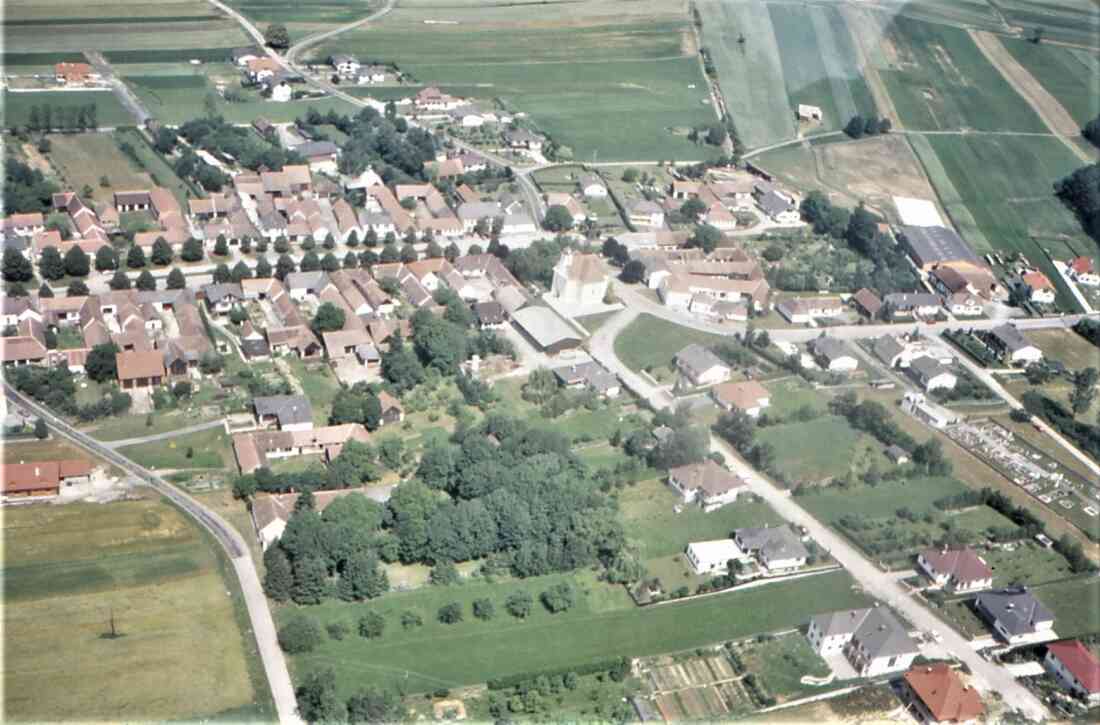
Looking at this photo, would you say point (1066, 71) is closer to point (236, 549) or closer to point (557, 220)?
point (557, 220)

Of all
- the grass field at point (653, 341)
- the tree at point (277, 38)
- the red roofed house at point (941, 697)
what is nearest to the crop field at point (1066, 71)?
the grass field at point (653, 341)

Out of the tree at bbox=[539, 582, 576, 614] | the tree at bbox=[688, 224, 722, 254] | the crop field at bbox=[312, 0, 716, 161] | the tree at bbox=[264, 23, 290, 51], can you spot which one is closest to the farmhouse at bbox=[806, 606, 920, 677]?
the tree at bbox=[539, 582, 576, 614]

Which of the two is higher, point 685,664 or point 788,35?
point 788,35

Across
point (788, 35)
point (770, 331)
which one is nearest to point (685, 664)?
point (770, 331)

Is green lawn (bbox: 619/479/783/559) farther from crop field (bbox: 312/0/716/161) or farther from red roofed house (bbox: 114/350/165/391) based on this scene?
crop field (bbox: 312/0/716/161)

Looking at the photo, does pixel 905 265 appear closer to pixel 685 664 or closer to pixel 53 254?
pixel 685 664

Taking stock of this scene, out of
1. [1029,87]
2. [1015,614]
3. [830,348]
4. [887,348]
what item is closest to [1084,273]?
[887,348]
